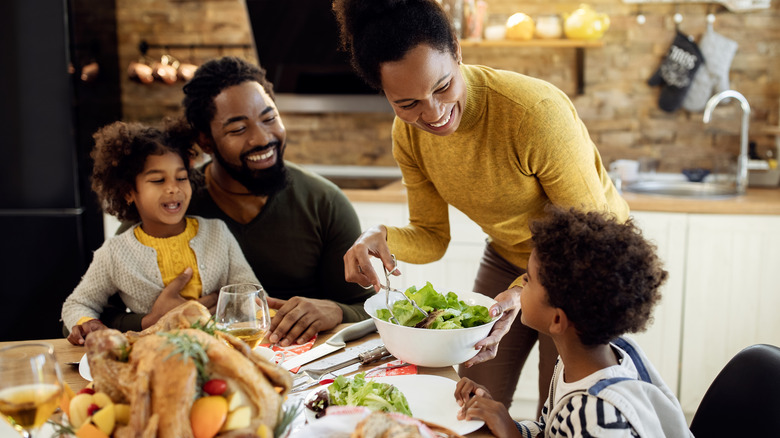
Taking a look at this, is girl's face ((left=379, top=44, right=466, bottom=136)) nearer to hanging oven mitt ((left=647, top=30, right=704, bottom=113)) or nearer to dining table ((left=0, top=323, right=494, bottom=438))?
dining table ((left=0, top=323, right=494, bottom=438))

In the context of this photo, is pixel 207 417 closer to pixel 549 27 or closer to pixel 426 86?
pixel 426 86

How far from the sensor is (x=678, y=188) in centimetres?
315

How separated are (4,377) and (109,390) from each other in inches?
5.0

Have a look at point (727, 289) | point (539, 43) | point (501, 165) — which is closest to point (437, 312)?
point (501, 165)

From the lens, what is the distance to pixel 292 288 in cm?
190

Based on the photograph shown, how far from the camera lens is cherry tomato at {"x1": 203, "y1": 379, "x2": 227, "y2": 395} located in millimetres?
799

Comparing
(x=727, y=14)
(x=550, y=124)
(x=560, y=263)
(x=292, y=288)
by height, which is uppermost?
(x=727, y=14)

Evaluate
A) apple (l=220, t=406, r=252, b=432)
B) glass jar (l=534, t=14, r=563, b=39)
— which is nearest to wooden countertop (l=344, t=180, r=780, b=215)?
glass jar (l=534, t=14, r=563, b=39)

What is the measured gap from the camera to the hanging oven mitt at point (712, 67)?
10.3 ft

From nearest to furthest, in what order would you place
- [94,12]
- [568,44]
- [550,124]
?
[550,124] < [568,44] < [94,12]

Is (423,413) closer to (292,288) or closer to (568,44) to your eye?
(292,288)

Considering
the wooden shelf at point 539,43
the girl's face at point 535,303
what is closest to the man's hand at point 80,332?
the girl's face at point 535,303

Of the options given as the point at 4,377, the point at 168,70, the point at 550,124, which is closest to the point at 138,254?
the point at 4,377

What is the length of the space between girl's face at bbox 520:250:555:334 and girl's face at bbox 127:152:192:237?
3.09 ft
